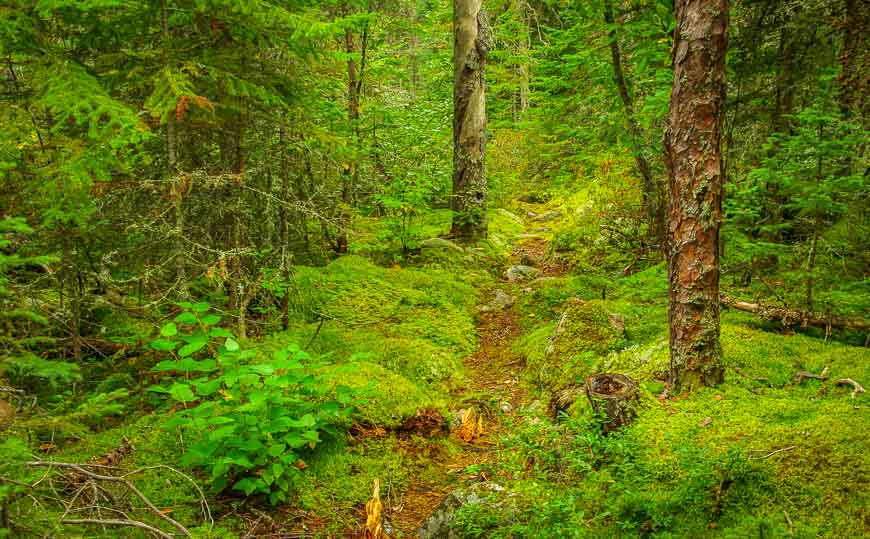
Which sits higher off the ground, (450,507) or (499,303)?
(499,303)

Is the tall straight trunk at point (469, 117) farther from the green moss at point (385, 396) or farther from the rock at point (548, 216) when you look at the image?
the green moss at point (385, 396)

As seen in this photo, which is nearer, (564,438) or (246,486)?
(246,486)

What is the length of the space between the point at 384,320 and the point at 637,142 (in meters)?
4.55

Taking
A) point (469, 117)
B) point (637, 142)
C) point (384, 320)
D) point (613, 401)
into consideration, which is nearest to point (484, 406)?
point (613, 401)

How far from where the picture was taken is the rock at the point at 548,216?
1465cm

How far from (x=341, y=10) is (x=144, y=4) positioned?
5.57 m

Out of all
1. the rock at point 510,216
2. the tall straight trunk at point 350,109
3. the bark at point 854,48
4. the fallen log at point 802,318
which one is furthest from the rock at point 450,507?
the rock at point 510,216

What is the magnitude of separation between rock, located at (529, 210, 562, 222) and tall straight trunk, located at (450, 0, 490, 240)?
16.4ft

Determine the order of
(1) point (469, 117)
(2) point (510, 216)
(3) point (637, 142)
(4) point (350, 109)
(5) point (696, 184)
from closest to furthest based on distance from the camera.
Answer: (5) point (696, 184), (3) point (637, 142), (4) point (350, 109), (1) point (469, 117), (2) point (510, 216)

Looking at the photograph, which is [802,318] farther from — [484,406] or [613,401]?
[484,406]

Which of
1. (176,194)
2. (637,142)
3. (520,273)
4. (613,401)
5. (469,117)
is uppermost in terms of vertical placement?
(469,117)

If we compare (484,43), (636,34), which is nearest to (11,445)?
(636,34)

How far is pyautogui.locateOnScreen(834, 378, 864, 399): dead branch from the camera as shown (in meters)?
3.63

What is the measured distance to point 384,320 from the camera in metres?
7.02
